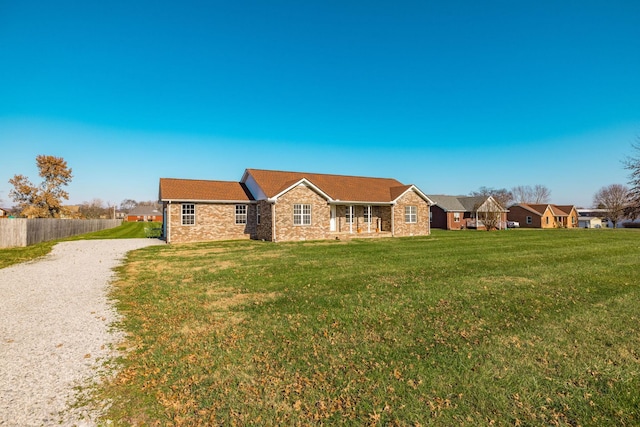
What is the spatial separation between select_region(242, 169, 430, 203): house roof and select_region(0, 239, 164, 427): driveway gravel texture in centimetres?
1541

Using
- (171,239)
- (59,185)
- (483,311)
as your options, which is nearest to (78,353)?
(483,311)

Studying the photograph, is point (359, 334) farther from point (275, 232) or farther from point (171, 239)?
point (171, 239)

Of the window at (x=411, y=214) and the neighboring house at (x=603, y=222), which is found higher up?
the window at (x=411, y=214)

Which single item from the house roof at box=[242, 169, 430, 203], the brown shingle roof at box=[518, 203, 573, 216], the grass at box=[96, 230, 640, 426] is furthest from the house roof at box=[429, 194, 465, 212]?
the grass at box=[96, 230, 640, 426]

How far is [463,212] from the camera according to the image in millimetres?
43594

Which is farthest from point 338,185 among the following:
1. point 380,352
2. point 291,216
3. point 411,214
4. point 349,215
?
point 380,352

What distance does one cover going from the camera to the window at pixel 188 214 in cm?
2338

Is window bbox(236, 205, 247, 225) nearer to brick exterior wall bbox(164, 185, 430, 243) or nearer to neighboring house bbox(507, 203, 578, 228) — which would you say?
brick exterior wall bbox(164, 185, 430, 243)

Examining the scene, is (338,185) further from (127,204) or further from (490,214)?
(127,204)

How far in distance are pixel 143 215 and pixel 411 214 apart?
92723 mm

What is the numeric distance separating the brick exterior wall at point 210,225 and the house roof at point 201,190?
55cm

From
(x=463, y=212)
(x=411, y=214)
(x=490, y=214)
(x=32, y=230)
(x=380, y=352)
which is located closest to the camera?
(x=380, y=352)

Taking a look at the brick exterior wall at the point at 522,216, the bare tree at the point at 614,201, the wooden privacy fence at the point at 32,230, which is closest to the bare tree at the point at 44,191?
the wooden privacy fence at the point at 32,230

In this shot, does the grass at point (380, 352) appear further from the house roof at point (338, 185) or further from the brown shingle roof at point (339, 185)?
the brown shingle roof at point (339, 185)
